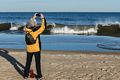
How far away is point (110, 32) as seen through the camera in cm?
3944


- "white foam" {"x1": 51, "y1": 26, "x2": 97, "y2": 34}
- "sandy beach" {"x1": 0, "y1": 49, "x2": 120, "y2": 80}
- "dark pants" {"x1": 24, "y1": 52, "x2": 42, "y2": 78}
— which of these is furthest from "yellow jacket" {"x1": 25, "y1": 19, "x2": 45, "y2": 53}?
"white foam" {"x1": 51, "y1": 26, "x2": 97, "y2": 34}

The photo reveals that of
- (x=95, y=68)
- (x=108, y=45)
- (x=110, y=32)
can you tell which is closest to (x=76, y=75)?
(x=95, y=68)

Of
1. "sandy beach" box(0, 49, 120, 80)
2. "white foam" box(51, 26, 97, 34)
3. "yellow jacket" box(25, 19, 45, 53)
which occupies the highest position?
"yellow jacket" box(25, 19, 45, 53)

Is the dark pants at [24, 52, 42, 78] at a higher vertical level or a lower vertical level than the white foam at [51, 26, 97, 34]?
higher

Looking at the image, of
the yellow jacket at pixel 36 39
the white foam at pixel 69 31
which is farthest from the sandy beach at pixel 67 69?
the white foam at pixel 69 31

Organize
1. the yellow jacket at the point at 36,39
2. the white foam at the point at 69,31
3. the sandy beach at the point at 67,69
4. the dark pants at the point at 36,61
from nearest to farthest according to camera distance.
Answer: the yellow jacket at the point at 36,39 → the dark pants at the point at 36,61 → the sandy beach at the point at 67,69 → the white foam at the point at 69,31

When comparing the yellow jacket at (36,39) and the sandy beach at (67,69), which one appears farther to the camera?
the sandy beach at (67,69)

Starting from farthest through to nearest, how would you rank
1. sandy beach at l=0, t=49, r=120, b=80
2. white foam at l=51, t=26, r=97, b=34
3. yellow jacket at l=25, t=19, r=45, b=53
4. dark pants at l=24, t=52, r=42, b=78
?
1. white foam at l=51, t=26, r=97, b=34
2. sandy beach at l=0, t=49, r=120, b=80
3. dark pants at l=24, t=52, r=42, b=78
4. yellow jacket at l=25, t=19, r=45, b=53

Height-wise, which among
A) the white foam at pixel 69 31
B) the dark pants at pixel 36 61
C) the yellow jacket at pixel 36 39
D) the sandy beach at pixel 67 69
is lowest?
the white foam at pixel 69 31

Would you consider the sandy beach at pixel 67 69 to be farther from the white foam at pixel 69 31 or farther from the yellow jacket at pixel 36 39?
the white foam at pixel 69 31

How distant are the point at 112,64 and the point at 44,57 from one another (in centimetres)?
363

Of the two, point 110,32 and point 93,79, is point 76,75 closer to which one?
point 93,79

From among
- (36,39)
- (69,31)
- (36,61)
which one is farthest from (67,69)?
(69,31)

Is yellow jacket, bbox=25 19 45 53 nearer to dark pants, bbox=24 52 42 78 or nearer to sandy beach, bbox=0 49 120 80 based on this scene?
dark pants, bbox=24 52 42 78
